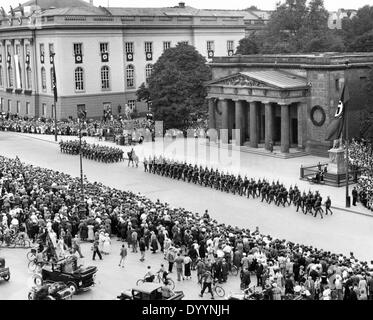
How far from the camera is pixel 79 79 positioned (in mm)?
85188

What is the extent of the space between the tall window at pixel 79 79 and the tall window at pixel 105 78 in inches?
127

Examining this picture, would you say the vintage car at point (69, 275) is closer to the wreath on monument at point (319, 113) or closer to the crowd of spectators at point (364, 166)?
the crowd of spectators at point (364, 166)

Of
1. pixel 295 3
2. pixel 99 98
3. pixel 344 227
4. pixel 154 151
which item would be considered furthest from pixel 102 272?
pixel 295 3

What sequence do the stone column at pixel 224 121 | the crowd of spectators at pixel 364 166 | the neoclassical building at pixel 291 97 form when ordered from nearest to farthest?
the crowd of spectators at pixel 364 166 < the neoclassical building at pixel 291 97 < the stone column at pixel 224 121

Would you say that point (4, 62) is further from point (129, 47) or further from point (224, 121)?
point (224, 121)

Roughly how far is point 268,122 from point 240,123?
4046 mm

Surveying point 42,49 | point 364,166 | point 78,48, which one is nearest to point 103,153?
point 364,166

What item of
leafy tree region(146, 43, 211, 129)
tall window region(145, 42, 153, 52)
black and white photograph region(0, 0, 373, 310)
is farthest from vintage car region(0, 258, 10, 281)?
tall window region(145, 42, 153, 52)

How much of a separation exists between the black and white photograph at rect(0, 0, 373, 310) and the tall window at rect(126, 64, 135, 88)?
1.14ft

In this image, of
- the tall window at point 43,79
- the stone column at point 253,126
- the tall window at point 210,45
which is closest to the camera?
the stone column at point 253,126

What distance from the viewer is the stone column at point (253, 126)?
57.8 meters

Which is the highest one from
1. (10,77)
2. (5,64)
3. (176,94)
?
(5,64)

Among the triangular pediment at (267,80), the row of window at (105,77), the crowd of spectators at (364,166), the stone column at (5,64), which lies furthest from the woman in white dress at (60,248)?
the stone column at (5,64)

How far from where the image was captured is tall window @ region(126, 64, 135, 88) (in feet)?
298
